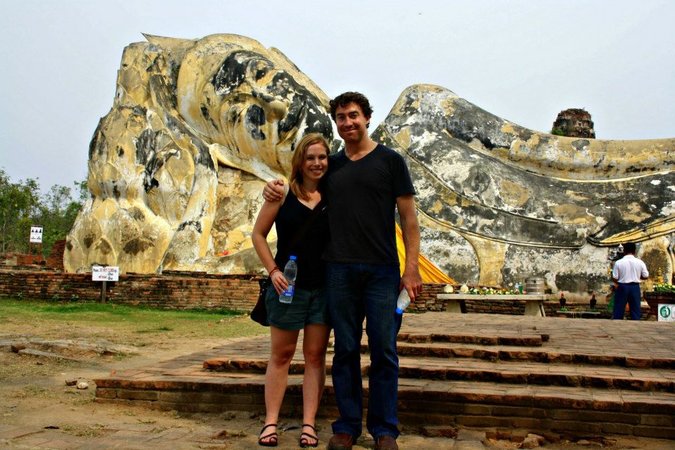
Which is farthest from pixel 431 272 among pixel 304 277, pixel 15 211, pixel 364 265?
pixel 15 211

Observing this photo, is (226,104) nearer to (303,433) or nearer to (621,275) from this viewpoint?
(621,275)

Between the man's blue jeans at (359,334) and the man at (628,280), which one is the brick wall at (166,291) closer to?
the man at (628,280)

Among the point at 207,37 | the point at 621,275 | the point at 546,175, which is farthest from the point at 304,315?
the point at 207,37

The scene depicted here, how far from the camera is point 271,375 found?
140 inches

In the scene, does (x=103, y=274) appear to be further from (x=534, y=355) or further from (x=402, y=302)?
(x=402, y=302)

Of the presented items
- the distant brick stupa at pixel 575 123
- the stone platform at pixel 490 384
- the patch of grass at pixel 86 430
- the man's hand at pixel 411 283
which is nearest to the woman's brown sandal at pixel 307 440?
the stone platform at pixel 490 384

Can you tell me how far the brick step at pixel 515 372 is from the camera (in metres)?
3.95

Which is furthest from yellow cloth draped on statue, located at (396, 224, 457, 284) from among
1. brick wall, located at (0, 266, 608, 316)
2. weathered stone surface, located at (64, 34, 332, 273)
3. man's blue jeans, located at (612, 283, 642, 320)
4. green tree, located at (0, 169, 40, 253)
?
green tree, located at (0, 169, 40, 253)

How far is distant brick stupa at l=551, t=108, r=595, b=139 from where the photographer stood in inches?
876

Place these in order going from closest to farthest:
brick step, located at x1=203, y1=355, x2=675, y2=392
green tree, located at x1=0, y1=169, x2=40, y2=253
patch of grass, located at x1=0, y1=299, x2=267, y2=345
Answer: brick step, located at x1=203, y1=355, x2=675, y2=392
patch of grass, located at x1=0, y1=299, x2=267, y2=345
green tree, located at x1=0, y1=169, x2=40, y2=253

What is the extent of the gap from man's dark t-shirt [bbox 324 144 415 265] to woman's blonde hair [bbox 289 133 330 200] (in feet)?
0.48

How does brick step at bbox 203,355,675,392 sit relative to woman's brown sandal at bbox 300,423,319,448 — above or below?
above

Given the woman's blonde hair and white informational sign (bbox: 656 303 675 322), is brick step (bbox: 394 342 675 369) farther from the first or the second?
white informational sign (bbox: 656 303 675 322)

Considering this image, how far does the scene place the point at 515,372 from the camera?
4148mm
